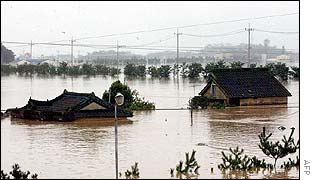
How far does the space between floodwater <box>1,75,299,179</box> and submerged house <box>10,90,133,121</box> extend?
19 cm

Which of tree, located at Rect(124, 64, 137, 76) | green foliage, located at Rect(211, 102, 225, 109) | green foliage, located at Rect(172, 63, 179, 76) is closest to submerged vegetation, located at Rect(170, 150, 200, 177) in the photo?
green foliage, located at Rect(211, 102, 225, 109)

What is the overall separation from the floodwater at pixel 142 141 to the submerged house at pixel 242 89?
2.37ft

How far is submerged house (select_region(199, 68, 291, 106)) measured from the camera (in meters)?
10.3

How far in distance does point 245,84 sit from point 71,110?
351 cm

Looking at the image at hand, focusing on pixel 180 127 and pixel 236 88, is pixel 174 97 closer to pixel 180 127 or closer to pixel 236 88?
pixel 236 88

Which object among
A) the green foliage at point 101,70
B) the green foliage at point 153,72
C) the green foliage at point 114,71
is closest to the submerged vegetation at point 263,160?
the green foliage at point 153,72

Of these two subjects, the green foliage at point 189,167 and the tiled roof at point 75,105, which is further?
the tiled roof at point 75,105

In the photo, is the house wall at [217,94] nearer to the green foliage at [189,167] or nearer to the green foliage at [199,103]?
the green foliage at [199,103]

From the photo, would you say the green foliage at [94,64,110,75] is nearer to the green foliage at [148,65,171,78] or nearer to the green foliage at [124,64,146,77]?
the green foliage at [124,64,146,77]

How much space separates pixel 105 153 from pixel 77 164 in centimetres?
60

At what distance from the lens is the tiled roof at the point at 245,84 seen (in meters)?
10.4

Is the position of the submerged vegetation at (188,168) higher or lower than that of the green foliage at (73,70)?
lower

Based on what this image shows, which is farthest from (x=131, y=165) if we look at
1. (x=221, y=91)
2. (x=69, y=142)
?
(x=221, y=91)

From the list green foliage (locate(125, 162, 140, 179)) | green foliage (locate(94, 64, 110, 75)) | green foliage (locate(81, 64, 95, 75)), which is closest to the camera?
green foliage (locate(125, 162, 140, 179))
